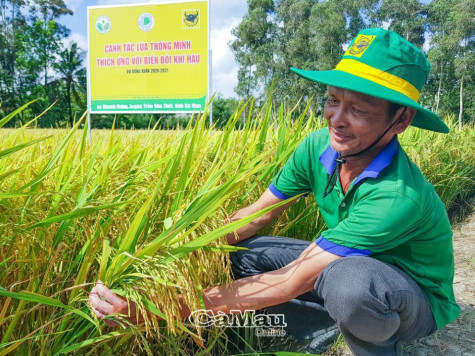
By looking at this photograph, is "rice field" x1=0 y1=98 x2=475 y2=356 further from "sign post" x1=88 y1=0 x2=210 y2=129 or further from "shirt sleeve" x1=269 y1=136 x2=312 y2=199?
"sign post" x1=88 y1=0 x2=210 y2=129

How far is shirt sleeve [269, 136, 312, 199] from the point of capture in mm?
1513

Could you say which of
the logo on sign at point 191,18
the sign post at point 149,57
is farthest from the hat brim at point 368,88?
the logo on sign at point 191,18

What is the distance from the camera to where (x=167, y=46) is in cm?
480

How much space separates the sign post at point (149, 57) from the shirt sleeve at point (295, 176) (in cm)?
308

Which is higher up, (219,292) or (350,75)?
(350,75)

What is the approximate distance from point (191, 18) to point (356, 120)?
3.87 m

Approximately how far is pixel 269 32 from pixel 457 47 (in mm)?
15845

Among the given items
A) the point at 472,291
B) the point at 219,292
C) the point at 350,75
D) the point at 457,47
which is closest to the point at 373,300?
the point at 219,292

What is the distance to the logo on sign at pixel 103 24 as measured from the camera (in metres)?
5.09

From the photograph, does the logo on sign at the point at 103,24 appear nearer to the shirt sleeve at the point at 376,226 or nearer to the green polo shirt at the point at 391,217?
the green polo shirt at the point at 391,217

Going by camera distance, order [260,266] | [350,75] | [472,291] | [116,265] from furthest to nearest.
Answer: [472,291]
[260,266]
[350,75]
[116,265]

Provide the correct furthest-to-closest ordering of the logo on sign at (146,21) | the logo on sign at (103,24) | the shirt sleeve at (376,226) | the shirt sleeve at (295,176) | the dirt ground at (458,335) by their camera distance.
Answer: the logo on sign at (103,24) → the logo on sign at (146,21) → the dirt ground at (458,335) → the shirt sleeve at (295,176) → the shirt sleeve at (376,226)

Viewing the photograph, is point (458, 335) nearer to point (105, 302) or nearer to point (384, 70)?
point (384, 70)

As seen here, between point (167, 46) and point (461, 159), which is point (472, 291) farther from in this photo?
point (167, 46)
